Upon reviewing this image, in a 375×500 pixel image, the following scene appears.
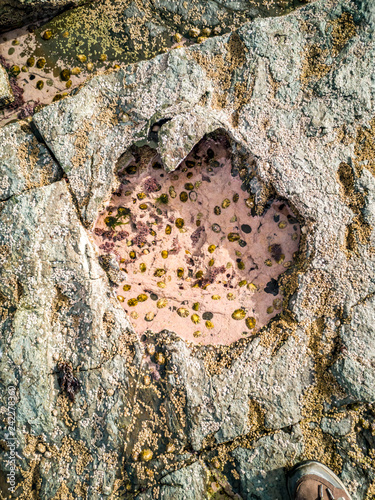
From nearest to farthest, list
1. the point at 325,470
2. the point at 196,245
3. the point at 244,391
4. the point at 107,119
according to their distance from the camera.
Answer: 1. the point at 325,470
2. the point at 244,391
3. the point at 107,119
4. the point at 196,245

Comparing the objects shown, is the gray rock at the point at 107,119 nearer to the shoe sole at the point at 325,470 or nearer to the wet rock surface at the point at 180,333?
the wet rock surface at the point at 180,333

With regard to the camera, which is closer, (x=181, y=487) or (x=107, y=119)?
(x=181, y=487)

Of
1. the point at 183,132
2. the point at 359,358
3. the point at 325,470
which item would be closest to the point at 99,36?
the point at 183,132

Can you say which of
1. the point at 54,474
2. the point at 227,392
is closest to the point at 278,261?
the point at 227,392

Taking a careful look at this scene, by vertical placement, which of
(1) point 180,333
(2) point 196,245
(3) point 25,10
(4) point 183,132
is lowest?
(1) point 180,333

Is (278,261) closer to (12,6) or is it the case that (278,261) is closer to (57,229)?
(57,229)

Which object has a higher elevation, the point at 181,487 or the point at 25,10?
the point at 25,10

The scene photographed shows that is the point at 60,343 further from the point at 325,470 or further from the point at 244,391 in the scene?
the point at 325,470

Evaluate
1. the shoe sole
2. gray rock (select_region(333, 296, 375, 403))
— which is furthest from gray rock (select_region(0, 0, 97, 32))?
the shoe sole
